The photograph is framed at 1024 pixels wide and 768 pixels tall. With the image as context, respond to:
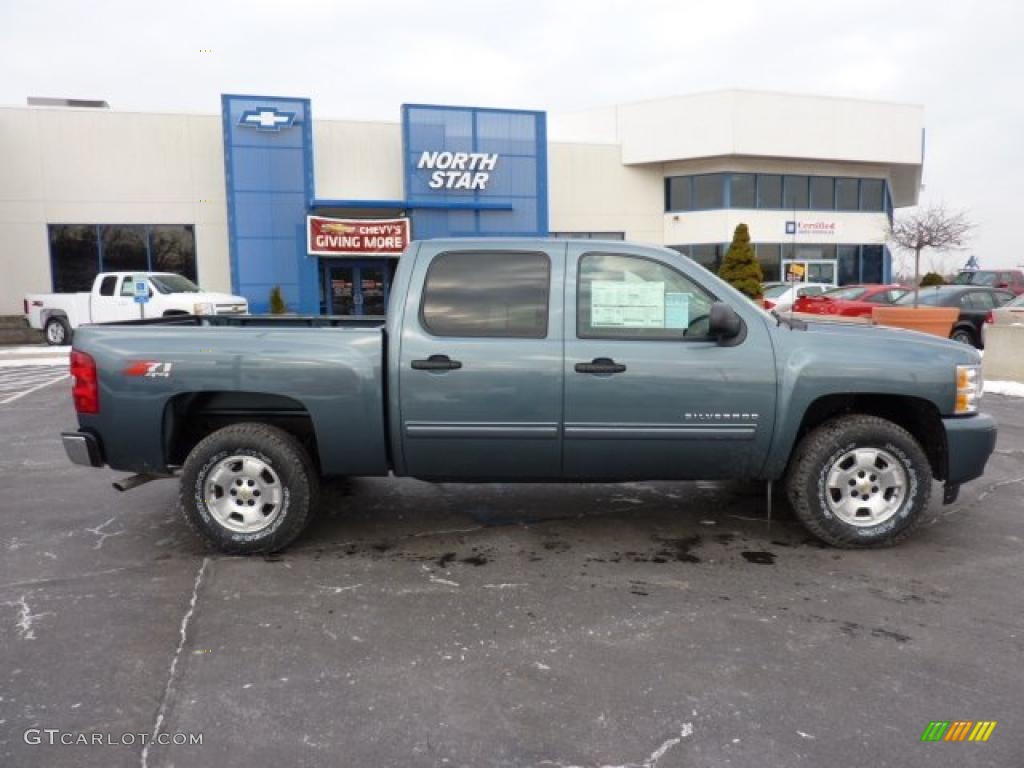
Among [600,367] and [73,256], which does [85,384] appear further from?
[73,256]

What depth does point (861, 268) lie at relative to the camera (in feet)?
112

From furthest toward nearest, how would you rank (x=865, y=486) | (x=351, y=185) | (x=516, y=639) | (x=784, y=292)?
(x=351, y=185) → (x=784, y=292) → (x=865, y=486) → (x=516, y=639)

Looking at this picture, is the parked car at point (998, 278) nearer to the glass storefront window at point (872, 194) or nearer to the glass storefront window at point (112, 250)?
the glass storefront window at point (872, 194)

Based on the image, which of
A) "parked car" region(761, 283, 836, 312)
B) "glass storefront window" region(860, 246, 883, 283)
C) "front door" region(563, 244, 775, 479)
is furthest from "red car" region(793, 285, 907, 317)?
"glass storefront window" region(860, 246, 883, 283)

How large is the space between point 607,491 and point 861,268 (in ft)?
105

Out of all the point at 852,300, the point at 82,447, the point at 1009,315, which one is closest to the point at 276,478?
the point at 82,447

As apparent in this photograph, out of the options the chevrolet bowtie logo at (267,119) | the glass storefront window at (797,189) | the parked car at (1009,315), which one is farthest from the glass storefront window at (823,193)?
the chevrolet bowtie logo at (267,119)

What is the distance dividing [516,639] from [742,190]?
30.9 meters

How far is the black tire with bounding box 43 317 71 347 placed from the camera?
67.6ft

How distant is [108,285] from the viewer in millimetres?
19859

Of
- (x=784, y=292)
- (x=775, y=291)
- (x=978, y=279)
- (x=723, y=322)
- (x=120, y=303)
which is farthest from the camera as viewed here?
(x=978, y=279)

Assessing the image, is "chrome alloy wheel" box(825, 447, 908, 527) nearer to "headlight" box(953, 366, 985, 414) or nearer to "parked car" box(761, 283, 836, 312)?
"headlight" box(953, 366, 985, 414)

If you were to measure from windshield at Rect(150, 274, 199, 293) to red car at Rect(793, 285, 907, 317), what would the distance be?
1475 cm

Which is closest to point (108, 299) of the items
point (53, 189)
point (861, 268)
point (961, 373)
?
point (53, 189)
